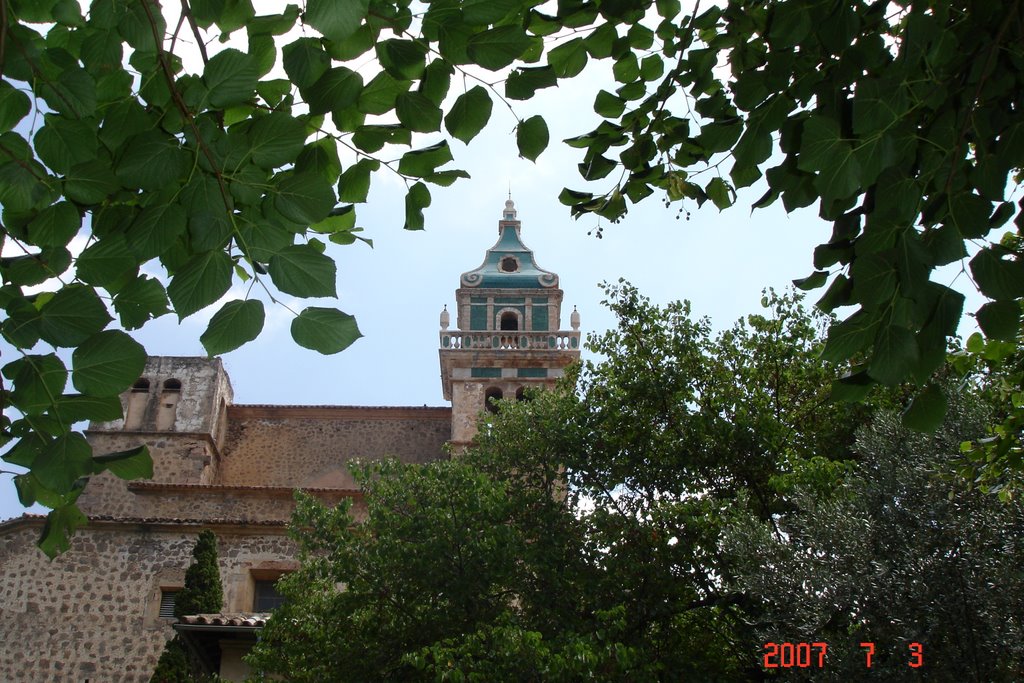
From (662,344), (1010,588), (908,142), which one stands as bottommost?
(1010,588)

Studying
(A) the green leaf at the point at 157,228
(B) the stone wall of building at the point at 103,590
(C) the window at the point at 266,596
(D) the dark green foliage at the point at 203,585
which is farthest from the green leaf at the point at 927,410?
(C) the window at the point at 266,596

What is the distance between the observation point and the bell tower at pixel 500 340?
24.2m

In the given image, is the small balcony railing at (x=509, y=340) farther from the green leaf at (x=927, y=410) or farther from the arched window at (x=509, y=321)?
the green leaf at (x=927, y=410)

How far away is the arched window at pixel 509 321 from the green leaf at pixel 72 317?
23.3 metres

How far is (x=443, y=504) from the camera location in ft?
40.9

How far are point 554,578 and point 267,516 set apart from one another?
9724 mm

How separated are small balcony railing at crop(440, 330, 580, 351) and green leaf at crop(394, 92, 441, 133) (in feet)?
71.3

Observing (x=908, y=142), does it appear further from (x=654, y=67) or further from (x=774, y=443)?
(x=774, y=443)

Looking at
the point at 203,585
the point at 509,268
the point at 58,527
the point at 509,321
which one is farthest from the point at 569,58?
the point at 509,268

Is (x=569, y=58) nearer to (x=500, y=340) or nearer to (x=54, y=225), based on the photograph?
(x=54, y=225)

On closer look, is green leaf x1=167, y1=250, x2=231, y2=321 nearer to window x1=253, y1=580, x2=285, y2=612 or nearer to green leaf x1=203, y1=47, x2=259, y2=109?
green leaf x1=203, y1=47, x2=259, y2=109

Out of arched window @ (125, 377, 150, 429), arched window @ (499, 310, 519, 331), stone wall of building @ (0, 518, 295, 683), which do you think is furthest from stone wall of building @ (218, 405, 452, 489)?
stone wall of building @ (0, 518, 295, 683)

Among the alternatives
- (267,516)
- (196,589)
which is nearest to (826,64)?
(196,589)

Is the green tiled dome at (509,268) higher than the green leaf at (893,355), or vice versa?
the green tiled dome at (509,268)
